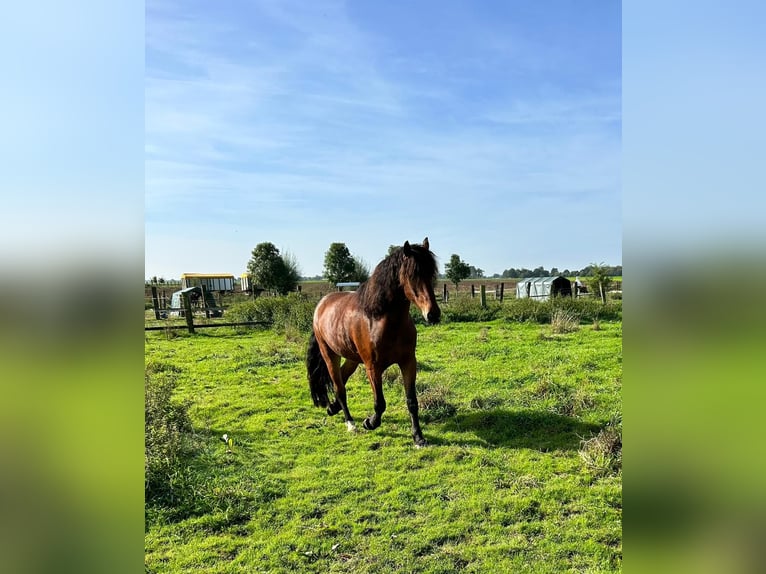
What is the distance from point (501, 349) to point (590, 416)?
12.2ft

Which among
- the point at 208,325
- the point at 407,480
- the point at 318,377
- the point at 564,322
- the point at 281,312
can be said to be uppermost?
the point at 281,312

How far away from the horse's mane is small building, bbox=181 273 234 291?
20.0 m

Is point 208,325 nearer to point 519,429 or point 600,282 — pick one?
point 519,429

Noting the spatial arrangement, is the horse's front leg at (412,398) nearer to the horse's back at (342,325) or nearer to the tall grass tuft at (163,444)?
the horse's back at (342,325)

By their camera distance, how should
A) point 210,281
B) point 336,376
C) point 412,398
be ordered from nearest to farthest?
point 412,398 < point 336,376 < point 210,281

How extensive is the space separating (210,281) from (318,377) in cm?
2132

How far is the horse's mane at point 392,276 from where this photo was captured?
14.1ft

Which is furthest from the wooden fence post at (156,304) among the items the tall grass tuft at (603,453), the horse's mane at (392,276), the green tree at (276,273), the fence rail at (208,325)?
the tall grass tuft at (603,453)

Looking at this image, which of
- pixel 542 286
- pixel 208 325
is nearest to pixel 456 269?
pixel 542 286

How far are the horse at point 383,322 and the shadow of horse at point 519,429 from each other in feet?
2.37

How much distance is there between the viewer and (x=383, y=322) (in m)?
4.74
